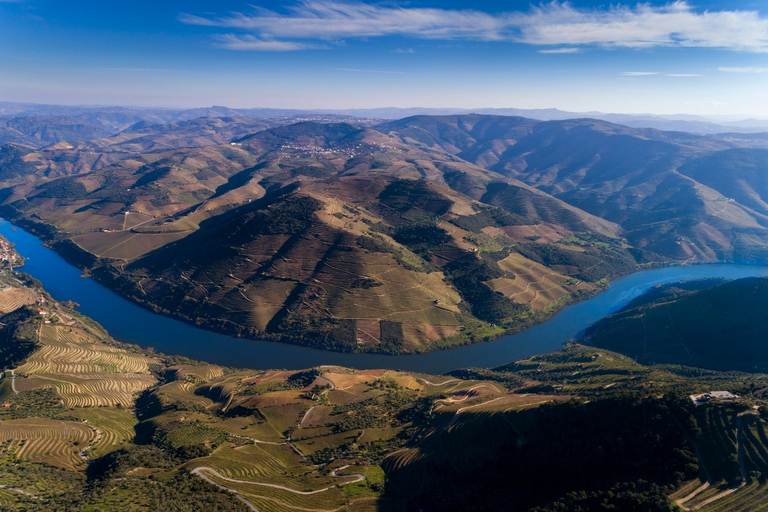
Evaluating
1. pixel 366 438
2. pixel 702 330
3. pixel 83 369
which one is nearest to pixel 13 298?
pixel 83 369

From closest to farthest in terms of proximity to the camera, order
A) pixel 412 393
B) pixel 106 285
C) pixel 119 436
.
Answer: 1. pixel 119 436
2. pixel 412 393
3. pixel 106 285

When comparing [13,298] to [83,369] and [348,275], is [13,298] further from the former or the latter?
[348,275]

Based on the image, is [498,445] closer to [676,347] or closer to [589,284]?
[676,347]

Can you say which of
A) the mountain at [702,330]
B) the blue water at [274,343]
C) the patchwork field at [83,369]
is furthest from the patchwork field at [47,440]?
the mountain at [702,330]

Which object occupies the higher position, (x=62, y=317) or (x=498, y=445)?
(x=498, y=445)

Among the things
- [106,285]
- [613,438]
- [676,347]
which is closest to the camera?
[613,438]

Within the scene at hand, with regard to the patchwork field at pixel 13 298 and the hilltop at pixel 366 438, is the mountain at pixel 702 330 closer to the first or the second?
the hilltop at pixel 366 438

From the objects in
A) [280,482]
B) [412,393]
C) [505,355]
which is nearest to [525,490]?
[280,482]
